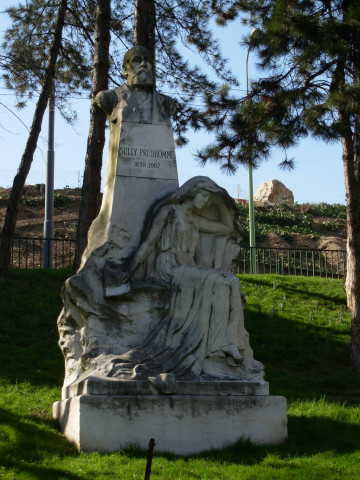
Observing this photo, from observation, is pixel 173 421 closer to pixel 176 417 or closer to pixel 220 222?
pixel 176 417

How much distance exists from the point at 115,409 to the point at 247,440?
52.3 inches

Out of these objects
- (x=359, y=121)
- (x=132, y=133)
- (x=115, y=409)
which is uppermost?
(x=359, y=121)

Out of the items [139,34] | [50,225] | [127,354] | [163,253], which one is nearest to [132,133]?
[163,253]

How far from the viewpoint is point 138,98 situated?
9266 millimetres

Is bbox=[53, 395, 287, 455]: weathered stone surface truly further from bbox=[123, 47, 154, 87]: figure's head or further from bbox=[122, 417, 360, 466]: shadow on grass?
bbox=[123, 47, 154, 87]: figure's head

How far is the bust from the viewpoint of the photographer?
913 centimetres

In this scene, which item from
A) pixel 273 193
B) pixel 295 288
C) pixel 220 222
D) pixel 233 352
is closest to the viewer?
pixel 233 352

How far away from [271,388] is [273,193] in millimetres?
26408

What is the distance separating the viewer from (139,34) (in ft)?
48.3

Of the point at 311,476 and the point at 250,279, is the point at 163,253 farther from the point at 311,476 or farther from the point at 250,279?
the point at 250,279

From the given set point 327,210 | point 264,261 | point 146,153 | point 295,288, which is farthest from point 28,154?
point 327,210

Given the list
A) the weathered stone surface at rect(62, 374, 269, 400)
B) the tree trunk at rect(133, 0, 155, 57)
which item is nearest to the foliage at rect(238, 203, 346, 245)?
the tree trunk at rect(133, 0, 155, 57)

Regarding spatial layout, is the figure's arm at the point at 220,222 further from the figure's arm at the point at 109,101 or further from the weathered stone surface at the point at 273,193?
the weathered stone surface at the point at 273,193

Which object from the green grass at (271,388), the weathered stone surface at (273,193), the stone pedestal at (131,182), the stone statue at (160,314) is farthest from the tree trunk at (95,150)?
the weathered stone surface at (273,193)
